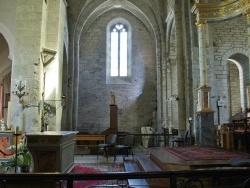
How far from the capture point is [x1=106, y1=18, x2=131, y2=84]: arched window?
19.1 m

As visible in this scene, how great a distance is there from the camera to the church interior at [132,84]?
575 centimetres

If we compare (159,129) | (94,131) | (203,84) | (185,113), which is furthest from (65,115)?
(203,84)

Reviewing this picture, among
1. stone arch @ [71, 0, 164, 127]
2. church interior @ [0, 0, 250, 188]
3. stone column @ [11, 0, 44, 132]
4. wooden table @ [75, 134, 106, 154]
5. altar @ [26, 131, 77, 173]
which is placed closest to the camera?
altar @ [26, 131, 77, 173]

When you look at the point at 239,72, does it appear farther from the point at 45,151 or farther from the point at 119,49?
the point at 45,151

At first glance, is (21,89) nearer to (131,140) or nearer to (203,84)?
(131,140)

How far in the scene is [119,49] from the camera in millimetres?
19453

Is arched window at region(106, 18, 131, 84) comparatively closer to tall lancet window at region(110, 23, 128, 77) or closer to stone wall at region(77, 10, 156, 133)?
tall lancet window at region(110, 23, 128, 77)

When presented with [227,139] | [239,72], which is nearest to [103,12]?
[239,72]

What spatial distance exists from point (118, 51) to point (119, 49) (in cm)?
16

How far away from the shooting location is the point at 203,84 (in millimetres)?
9641

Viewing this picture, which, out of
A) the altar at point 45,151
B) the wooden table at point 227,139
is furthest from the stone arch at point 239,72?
the altar at point 45,151

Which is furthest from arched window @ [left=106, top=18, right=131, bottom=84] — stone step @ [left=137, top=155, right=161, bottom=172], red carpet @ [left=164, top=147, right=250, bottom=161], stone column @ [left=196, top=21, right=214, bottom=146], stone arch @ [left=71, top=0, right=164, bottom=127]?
red carpet @ [left=164, top=147, right=250, bottom=161]

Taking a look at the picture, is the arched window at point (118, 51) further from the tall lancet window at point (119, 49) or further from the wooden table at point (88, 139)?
the wooden table at point (88, 139)

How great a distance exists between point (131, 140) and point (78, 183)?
4.68m
